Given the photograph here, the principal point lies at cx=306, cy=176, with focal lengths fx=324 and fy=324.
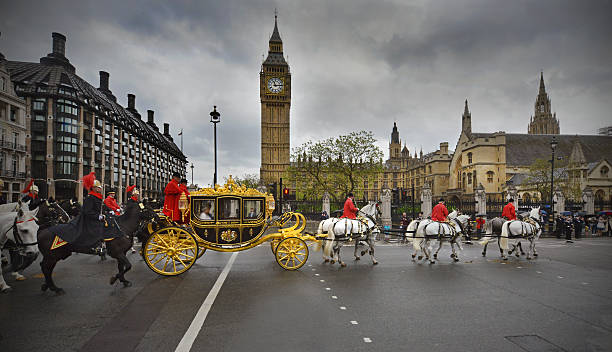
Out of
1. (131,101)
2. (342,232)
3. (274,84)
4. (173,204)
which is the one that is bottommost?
(342,232)

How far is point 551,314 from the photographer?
18.9ft

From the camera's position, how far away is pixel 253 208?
9227mm

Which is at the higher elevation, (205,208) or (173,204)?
(173,204)

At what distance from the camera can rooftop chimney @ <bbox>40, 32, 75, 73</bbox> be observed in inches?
1581

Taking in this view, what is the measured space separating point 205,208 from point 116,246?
225 cm

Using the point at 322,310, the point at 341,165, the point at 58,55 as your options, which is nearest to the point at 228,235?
the point at 322,310

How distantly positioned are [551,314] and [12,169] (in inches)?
700

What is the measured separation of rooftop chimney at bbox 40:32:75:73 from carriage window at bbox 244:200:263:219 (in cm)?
4414

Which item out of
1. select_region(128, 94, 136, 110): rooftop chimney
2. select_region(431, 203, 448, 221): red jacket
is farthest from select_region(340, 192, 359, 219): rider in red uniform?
select_region(128, 94, 136, 110): rooftop chimney

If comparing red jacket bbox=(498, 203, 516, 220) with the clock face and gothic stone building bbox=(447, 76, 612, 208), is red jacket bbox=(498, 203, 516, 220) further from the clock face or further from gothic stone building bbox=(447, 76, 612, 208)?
the clock face

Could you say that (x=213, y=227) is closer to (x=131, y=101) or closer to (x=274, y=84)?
(x=131, y=101)

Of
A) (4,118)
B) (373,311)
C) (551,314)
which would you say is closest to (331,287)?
(373,311)

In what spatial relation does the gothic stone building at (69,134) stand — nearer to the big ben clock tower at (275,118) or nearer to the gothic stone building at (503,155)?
the big ben clock tower at (275,118)

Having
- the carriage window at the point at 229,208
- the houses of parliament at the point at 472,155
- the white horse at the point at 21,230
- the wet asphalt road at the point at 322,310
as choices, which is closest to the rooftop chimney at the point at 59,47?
the houses of parliament at the point at 472,155
